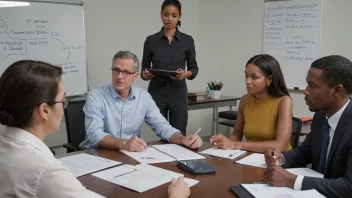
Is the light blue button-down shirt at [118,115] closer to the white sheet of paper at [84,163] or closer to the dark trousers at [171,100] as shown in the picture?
the white sheet of paper at [84,163]

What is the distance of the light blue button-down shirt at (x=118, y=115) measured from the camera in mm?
2088

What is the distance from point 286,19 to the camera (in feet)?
13.4

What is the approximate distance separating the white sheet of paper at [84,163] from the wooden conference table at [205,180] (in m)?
0.05

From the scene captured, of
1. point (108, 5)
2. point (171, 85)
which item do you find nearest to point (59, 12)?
point (108, 5)

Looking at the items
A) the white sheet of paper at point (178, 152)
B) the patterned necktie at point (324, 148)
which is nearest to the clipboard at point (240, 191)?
the white sheet of paper at point (178, 152)

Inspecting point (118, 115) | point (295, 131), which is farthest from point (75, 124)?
point (295, 131)

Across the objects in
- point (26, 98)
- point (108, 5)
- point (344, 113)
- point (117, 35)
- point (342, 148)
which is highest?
point (108, 5)

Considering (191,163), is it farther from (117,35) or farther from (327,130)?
(117,35)

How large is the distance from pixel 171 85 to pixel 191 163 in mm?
1529

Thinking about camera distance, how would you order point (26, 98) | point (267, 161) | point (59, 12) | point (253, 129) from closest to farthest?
1. point (26, 98)
2. point (267, 161)
3. point (253, 129)
4. point (59, 12)

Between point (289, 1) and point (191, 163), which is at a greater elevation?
point (289, 1)

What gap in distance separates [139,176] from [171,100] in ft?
5.38

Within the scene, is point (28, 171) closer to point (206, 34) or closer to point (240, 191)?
point (240, 191)

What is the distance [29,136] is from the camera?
3.29 ft
